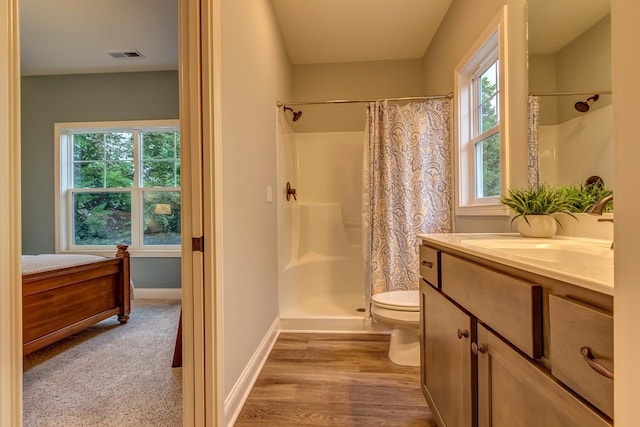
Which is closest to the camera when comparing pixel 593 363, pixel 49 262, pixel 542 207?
pixel 593 363

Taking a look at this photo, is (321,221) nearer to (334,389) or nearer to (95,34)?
(334,389)

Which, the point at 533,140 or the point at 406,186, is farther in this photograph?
the point at 406,186

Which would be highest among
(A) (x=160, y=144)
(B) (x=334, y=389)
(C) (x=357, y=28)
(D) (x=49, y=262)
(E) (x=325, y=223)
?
(C) (x=357, y=28)

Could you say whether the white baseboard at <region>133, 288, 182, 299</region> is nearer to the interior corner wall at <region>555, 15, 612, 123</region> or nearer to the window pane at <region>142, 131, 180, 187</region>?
the window pane at <region>142, 131, 180, 187</region>

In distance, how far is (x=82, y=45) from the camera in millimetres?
3117

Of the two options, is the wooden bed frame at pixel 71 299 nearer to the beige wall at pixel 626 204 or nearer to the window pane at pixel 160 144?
the window pane at pixel 160 144

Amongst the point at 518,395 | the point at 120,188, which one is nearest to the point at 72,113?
the point at 120,188

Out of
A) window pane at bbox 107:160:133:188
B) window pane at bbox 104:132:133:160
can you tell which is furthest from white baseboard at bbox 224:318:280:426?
window pane at bbox 104:132:133:160

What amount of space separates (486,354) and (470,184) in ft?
5.36

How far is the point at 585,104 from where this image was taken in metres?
1.26

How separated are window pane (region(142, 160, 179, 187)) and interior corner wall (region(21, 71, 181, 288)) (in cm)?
53

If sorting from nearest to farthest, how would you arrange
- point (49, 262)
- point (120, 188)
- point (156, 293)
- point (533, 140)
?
point (533, 140)
point (49, 262)
point (156, 293)
point (120, 188)

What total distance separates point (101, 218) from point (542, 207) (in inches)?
172

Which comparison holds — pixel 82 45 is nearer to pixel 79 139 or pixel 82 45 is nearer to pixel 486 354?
pixel 79 139
